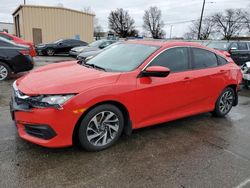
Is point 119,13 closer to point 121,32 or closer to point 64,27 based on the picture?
point 121,32

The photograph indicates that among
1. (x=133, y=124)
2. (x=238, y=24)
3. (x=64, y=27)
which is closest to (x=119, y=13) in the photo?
(x=238, y=24)

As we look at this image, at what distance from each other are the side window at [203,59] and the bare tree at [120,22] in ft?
226

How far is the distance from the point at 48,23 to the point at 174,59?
72.2ft

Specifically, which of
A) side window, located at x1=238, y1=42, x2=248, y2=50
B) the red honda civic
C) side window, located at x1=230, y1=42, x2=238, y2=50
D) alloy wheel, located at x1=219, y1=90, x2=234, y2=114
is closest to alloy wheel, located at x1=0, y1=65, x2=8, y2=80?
the red honda civic

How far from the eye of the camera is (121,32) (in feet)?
235

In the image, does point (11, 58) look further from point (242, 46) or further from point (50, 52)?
point (50, 52)

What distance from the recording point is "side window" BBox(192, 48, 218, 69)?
4849 mm

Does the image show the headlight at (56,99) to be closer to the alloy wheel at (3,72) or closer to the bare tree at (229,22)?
the alloy wheel at (3,72)

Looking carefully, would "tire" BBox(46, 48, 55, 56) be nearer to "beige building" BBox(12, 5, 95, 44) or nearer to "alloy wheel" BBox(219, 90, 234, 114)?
"beige building" BBox(12, 5, 95, 44)

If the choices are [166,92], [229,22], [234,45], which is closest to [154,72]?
[166,92]

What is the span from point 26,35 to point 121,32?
49330mm

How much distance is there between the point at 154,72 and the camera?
3.91 metres

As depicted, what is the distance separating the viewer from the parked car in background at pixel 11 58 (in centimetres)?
836

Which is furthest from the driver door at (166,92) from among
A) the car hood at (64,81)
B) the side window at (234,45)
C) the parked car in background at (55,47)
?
the parked car in background at (55,47)
